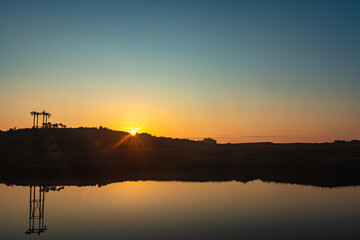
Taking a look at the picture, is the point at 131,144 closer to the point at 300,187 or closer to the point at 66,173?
the point at 66,173

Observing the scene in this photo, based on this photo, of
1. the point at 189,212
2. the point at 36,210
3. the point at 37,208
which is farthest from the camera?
the point at 37,208

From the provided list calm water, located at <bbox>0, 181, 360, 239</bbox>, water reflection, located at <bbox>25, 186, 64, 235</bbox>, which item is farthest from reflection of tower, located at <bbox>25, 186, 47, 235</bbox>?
calm water, located at <bbox>0, 181, 360, 239</bbox>

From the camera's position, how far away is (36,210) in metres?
29.6

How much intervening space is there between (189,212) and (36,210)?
12.9 meters

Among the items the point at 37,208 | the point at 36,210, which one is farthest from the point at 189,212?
the point at 37,208

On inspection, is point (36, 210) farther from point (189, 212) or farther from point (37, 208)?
point (189, 212)

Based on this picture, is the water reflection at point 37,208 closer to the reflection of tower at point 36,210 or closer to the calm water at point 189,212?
the reflection of tower at point 36,210

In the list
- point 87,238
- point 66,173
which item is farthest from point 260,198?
point 66,173

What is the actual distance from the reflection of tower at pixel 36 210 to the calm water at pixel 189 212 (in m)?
0.45

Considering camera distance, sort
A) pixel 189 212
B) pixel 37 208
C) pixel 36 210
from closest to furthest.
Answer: pixel 189 212 < pixel 36 210 < pixel 37 208

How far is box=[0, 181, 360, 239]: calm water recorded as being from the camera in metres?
22.7

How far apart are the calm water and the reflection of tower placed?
45cm

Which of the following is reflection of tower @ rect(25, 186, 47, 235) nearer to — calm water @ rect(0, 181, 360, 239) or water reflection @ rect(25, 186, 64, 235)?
water reflection @ rect(25, 186, 64, 235)

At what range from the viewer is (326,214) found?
28.7 metres
